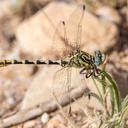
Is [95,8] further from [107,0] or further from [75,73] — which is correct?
[75,73]

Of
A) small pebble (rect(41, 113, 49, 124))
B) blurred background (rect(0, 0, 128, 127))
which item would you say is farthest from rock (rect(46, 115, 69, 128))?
blurred background (rect(0, 0, 128, 127))

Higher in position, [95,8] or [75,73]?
[95,8]

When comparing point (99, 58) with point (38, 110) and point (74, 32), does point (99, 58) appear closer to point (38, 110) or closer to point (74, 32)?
point (74, 32)

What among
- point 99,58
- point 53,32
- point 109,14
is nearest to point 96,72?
point 99,58

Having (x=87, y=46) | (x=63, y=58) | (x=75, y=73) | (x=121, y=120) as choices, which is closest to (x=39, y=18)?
(x=87, y=46)

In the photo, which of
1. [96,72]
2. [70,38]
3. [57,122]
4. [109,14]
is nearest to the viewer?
[96,72]

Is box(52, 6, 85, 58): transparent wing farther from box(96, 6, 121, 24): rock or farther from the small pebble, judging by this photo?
→ box(96, 6, 121, 24): rock
